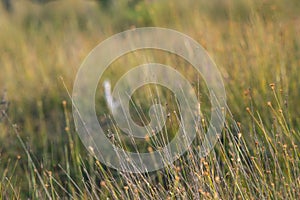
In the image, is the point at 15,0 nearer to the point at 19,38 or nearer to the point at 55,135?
the point at 19,38

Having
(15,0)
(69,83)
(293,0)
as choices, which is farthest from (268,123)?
(15,0)

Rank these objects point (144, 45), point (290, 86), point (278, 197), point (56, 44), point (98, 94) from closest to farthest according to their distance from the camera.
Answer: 1. point (278, 197)
2. point (290, 86)
3. point (98, 94)
4. point (144, 45)
5. point (56, 44)

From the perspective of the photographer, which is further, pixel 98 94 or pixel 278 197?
pixel 98 94

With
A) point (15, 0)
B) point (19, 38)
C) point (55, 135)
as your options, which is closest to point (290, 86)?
point (55, 135)

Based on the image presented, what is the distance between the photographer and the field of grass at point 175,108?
3.21 m

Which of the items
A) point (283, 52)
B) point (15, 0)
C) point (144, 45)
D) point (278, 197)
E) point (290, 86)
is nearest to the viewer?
point (278, 197)

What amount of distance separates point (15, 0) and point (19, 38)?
9.12 feet

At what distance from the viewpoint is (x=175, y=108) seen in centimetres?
461

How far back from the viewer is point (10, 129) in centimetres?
496

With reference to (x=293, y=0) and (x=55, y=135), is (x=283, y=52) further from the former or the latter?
(x=293, y=0)

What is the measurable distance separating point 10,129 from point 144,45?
1769 millimetres

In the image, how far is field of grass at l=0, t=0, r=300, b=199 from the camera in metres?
3.21

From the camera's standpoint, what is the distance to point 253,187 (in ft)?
11.0

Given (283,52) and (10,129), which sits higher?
(283,52)
